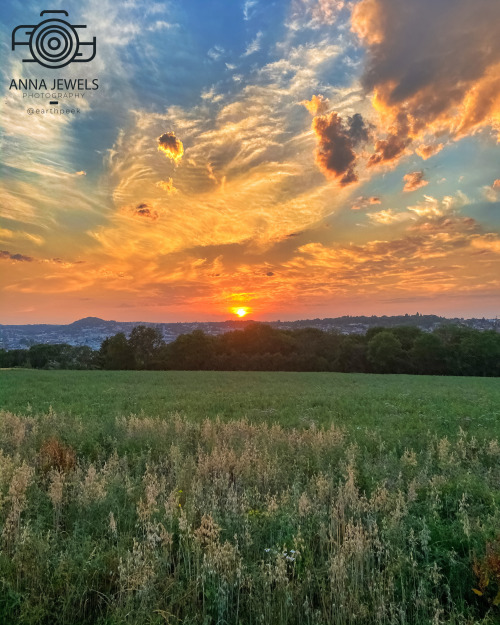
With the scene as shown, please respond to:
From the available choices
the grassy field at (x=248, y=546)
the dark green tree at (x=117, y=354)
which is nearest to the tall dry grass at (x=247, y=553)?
the grassy field at (x=248, y=546)

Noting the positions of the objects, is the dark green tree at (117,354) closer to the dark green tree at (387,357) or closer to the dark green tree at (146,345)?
the dark green tree at (146,345)

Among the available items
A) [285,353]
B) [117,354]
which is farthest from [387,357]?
[117,354]

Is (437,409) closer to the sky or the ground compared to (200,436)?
closer to the ground

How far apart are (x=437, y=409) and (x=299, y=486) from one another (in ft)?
61.1

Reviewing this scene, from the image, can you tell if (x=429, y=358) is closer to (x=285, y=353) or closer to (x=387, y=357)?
Result: (x=387, y=357)

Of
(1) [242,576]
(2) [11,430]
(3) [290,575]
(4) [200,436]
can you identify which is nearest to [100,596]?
(1) [242,576]

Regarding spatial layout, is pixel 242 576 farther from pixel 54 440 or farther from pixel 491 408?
pixel 491 408

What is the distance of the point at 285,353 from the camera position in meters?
94.5

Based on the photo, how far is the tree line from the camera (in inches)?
3398

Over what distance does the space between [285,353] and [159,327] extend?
126 feet

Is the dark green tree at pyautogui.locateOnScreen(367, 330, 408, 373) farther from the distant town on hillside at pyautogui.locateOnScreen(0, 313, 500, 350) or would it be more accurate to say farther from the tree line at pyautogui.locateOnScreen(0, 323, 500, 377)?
the distant town on hillside at pyautogui.locateOnScreen(0, 313, 500, 350)

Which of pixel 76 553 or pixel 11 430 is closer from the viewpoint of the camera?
pixel 76 553

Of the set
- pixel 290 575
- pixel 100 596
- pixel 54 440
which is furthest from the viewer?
pixel 54 440

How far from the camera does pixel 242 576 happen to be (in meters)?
4.89
